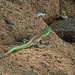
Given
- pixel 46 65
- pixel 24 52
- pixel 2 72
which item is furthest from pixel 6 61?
pixel 46 65

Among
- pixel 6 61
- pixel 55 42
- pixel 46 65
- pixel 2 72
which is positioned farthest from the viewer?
pixel 55 42

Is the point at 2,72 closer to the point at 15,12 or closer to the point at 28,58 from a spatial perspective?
the point at 28,58

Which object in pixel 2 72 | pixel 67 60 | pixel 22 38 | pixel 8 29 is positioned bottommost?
pixel 67 60

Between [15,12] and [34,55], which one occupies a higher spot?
[15,12]

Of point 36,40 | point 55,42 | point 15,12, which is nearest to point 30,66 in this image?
point 36,40

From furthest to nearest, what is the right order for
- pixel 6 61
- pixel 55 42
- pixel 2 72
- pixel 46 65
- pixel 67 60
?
1. pixel 55 42
2. pixel 67 60
3. pixel 46 65
4. pixel 6 61
5. pixel 2 72

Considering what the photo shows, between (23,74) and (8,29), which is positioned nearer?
(23,74)
